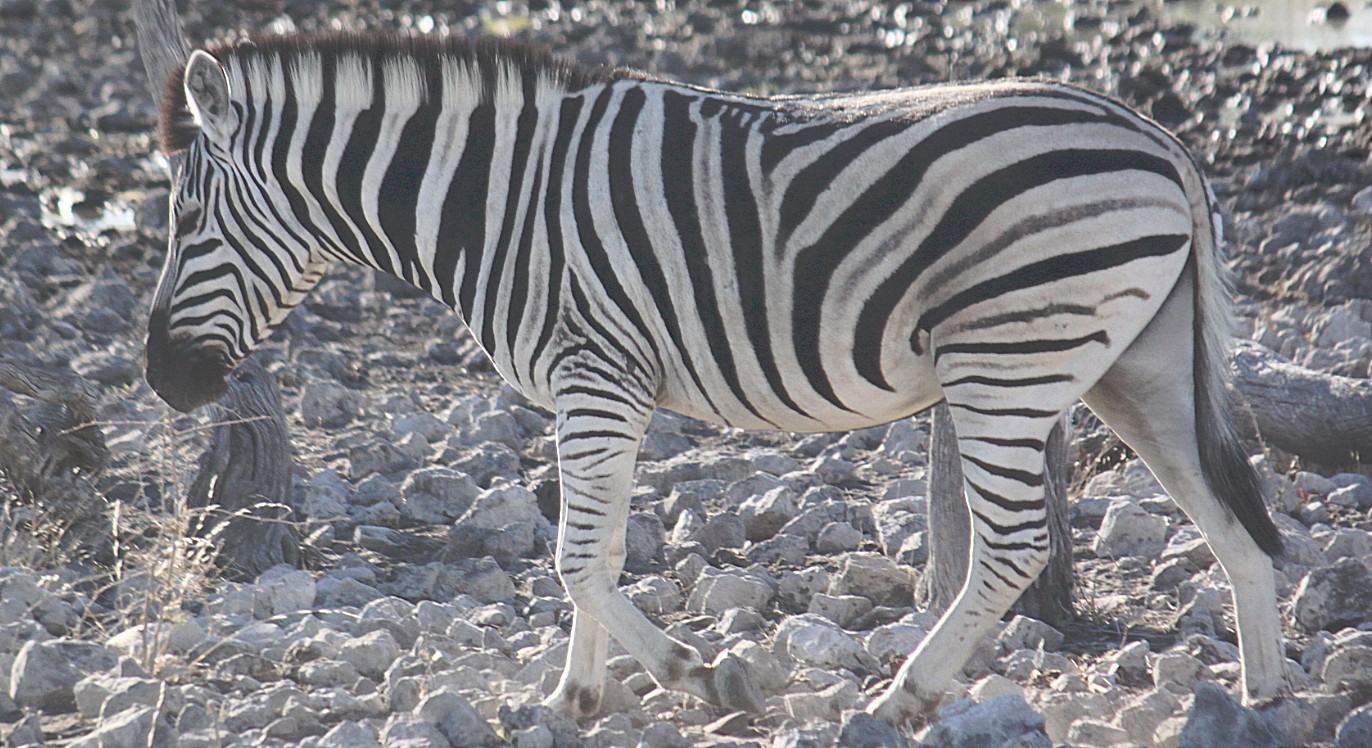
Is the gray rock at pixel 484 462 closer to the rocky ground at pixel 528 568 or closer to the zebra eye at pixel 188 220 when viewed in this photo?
the rocky ground at pixel 528 568

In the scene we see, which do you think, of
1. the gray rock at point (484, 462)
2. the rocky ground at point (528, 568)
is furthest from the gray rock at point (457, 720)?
the gray rock at point (484, 462)

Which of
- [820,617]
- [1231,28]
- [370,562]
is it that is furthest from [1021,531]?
[1231,28]

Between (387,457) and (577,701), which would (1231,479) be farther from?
(387,457)

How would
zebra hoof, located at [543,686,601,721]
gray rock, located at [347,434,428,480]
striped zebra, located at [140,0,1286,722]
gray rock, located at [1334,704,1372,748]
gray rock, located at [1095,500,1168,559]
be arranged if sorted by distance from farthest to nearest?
gray rock, located at [347,434,428,480] < gray rock, located at [1095,500,1168,559] < zebra hoof, located at [543,686,601,721] < striped zebra, located at [140,0,1286,722] < gray rock, located at [1334,704,1372,748]

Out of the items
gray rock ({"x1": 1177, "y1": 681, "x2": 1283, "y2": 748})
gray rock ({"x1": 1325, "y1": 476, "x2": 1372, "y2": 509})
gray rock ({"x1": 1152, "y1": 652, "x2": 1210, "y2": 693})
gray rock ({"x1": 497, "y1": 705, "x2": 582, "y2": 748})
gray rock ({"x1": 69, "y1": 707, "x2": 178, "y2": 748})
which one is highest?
gray rock ({"x1": 69, "y1": 707, "x2": 178, "y2": 748})

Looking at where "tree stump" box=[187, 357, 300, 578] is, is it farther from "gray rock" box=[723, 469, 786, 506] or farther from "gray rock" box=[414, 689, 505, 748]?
"gray rock" box=[723, 469, 786, 506]

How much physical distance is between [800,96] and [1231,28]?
55.5 feet

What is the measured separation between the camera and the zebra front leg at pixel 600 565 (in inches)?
180

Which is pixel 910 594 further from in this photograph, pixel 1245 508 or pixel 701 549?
pixel 1245 508

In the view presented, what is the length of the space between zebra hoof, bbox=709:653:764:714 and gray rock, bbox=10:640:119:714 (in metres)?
1.99

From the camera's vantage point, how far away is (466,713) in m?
4.34

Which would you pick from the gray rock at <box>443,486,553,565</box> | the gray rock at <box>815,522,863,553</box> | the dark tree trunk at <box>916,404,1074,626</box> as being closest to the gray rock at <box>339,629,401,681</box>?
the gray rock at <box>443,486,553,565</box>

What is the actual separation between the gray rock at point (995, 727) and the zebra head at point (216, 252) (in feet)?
9.10

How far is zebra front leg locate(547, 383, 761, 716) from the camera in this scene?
457 centimetres
